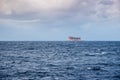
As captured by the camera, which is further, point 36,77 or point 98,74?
Answer: point 98,74

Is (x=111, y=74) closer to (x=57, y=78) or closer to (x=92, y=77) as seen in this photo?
(x=92, y=77)

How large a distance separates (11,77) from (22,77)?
1.55 meters

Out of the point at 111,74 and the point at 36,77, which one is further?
the point at 111,74

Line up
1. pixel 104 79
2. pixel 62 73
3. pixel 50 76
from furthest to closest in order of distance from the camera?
pixel 62 73, pixel 50 76, pixel 104 79

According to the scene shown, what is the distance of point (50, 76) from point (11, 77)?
5520 mm

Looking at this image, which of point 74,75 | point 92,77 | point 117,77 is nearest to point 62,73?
point 74,75

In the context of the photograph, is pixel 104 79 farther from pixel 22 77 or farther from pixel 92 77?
pixel 22 77

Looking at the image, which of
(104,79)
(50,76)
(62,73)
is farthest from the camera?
(62,73)

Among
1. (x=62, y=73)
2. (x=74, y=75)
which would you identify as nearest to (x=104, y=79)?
(x=74, y=75)

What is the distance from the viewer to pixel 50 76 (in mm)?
44062

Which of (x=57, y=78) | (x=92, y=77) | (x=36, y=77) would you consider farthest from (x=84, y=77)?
(x=36, y=77)

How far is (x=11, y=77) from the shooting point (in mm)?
42781

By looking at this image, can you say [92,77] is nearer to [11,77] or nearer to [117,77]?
[117,77]

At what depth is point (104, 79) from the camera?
41375 millimetres
